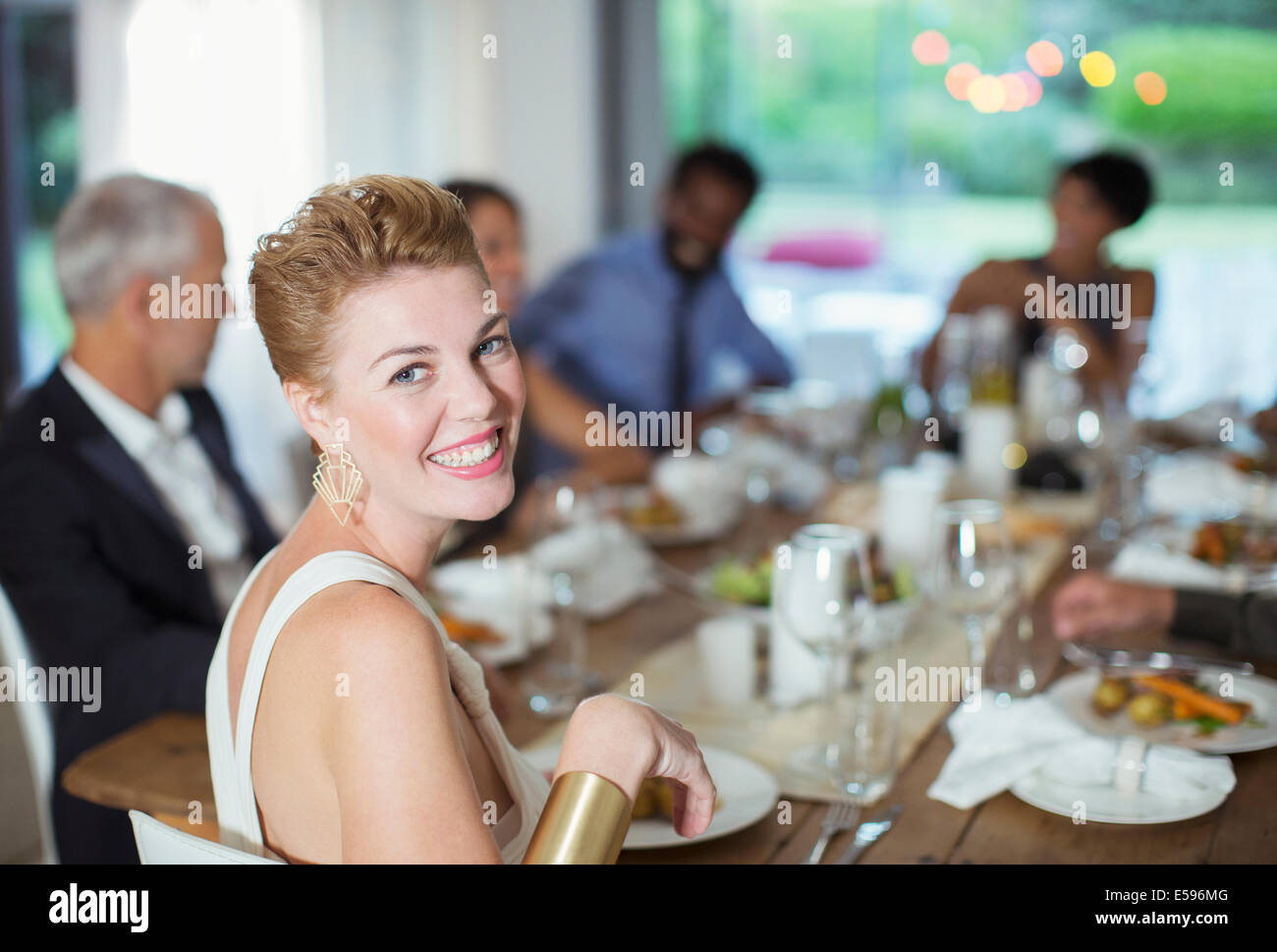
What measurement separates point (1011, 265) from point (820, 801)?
9.92 feet

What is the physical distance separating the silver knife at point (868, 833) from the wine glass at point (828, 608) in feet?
0.23

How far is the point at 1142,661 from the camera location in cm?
151

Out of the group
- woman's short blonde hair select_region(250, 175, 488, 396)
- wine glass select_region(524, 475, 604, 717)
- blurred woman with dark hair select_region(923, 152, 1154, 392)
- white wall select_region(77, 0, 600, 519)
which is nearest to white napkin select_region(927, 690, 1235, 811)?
wine glass select_region(524, 475, 604, 717)

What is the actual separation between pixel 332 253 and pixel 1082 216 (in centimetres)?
330

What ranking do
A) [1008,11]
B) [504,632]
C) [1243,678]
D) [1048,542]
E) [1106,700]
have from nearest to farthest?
[1106,700] → [1243,678] → [504,632] → [1048,542] → [1008,11]

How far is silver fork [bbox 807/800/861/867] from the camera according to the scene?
1.14 meters

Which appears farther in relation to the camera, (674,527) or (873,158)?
(873,158)

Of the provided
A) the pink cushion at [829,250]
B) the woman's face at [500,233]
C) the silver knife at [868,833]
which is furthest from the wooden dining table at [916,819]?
the pink cushion at [829,250]

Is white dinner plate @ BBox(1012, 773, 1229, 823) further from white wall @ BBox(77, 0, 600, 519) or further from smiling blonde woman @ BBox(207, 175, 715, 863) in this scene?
white wall @ BBox(77, 0, 600, 519)

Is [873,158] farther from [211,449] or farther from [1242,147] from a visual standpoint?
[211,449]

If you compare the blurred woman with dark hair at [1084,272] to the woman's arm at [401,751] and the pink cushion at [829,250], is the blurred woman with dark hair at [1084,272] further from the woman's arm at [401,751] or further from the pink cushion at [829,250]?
the woman's arm at [401,751]

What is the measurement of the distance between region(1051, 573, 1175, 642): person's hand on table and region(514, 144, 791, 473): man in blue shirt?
222cm

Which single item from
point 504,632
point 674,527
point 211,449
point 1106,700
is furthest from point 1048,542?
point 211,449

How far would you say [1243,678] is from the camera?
150 cm
